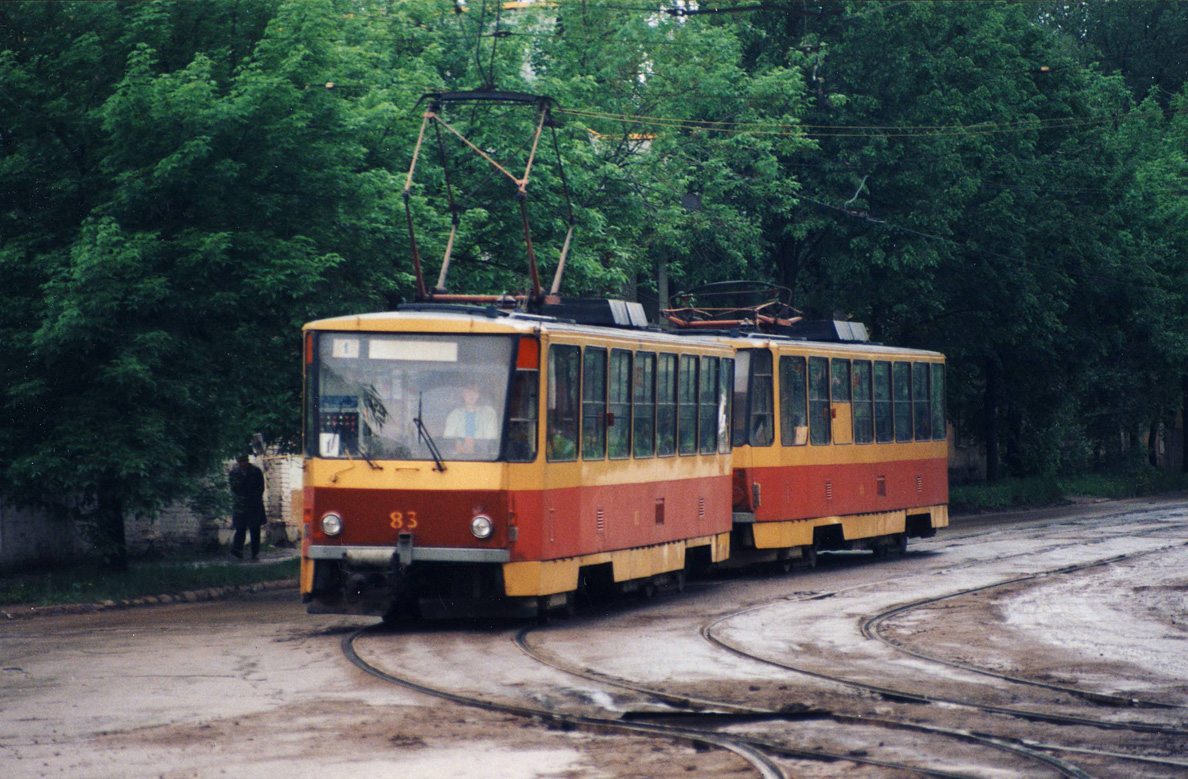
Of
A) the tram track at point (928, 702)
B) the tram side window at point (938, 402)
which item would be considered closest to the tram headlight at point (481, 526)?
the tram track at point (928, 702)

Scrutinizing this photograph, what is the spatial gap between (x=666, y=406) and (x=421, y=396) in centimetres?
439

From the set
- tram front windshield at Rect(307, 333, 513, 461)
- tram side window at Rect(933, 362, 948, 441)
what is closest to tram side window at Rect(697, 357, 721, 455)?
tram front windshield at Rect(307, 333, 513, 461)

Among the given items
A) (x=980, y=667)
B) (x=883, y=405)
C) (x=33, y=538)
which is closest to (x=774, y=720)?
(x=980, y=667)

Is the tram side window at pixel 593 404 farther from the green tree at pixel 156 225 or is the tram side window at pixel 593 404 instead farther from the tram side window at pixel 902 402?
the tram side window at pixel 902 402

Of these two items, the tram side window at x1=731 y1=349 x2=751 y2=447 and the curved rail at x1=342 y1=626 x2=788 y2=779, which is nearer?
the curved rail at x1=342 y1=626 x2=788 y2=779

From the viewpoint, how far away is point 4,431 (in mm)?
19969

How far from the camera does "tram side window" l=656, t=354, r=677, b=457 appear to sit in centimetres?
1948

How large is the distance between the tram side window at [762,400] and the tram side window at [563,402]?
248 inches

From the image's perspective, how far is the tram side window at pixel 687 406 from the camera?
66.1ft

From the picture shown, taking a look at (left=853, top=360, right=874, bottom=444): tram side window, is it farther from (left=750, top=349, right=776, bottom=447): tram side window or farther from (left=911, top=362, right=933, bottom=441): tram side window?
(left=750, top=349, right=776, bottom=447): tram side window

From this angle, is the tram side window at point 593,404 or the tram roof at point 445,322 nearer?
the tram roof at point 445,322

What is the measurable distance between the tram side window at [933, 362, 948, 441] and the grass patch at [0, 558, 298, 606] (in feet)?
33.7

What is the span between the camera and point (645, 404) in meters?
19.1

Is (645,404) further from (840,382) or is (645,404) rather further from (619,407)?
(840,382)
